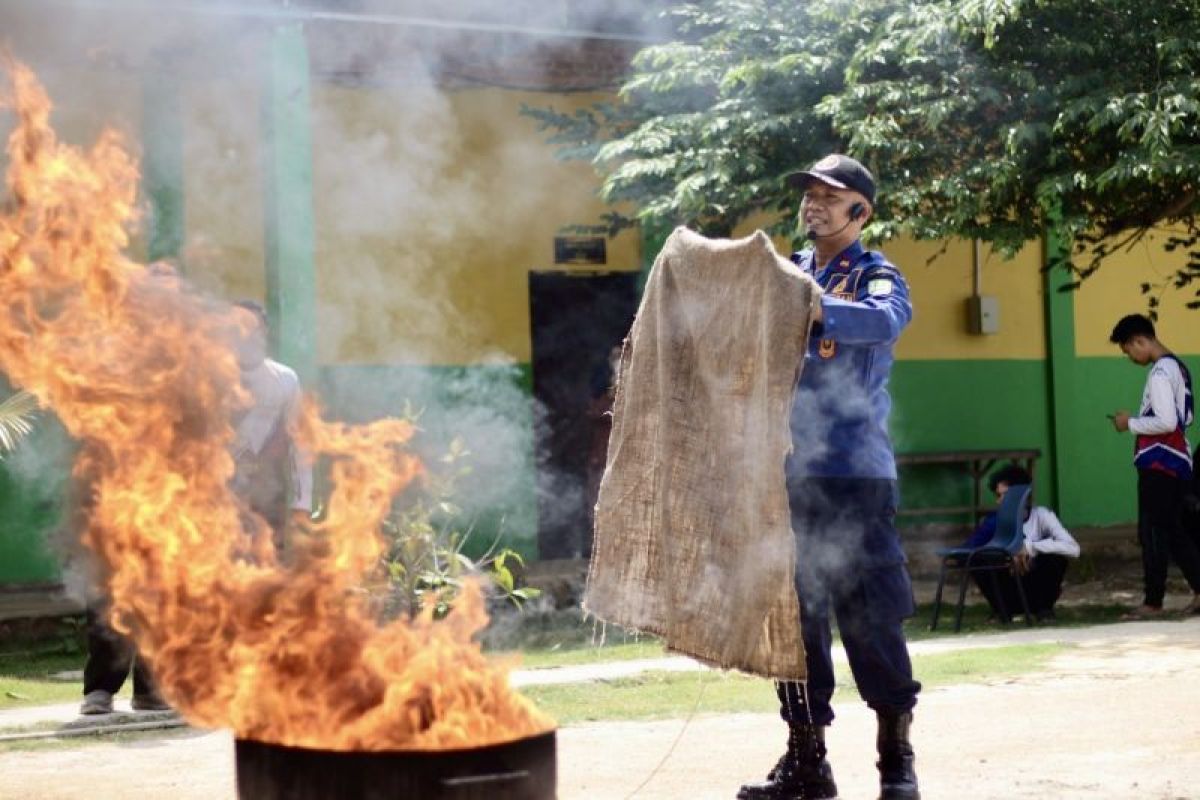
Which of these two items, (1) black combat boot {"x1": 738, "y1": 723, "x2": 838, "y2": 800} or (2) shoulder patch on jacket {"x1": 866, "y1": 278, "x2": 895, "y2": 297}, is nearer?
(2) shoulder patch on jacket {"x1": 866, "y1": 278, "x2": 895, "y2": 297}

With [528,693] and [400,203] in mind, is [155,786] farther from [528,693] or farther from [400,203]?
[400,203]

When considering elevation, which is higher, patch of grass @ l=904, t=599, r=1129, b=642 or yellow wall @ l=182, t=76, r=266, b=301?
yellow wall @ l=182, t=76, r=266, b=301

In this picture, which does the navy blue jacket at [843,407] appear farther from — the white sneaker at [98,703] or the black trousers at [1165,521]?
the black trousers at [1165,521]

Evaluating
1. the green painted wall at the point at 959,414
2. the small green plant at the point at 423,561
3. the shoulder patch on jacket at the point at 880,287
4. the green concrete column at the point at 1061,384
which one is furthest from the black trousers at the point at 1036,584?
the shoulder patch on jacket at the point at 880,287

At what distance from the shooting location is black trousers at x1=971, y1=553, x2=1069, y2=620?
448 inches

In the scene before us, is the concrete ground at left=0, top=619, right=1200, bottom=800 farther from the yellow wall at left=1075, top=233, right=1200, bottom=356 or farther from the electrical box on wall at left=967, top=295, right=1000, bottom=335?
the yellow wall at left=1075, top=233, right=1200, bottom=356

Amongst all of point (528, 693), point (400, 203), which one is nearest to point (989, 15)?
point (400, 203)

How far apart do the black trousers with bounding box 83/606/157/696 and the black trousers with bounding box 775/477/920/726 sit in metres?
3.90

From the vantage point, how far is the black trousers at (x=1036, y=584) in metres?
11.4

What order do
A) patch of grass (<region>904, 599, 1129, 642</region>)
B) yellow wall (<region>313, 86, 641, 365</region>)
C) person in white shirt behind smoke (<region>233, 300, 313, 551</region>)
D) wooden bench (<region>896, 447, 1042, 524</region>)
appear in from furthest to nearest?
wooden bench (<region>896, 447, 1042, 524</region>) → yellow wall (<region>313, 86, 641, 365</region>) → patch of grass (<region>904, 599, 1129, 642</region>) → person in white shirt behind smoke (<region>233, 300, 313, 551</region>)

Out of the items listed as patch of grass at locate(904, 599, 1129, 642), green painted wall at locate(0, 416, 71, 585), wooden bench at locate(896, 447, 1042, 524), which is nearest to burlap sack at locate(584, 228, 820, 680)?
patch of grass at locate(904, 599, 1129, 642)

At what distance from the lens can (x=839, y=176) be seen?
5328 millimetres

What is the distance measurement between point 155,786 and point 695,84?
306 inches

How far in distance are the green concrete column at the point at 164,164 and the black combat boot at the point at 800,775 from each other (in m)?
7.66
